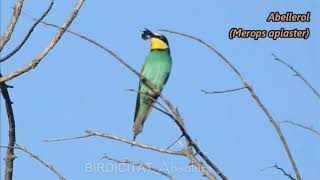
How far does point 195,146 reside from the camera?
2209mm

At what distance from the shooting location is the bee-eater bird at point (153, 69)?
15.3ft

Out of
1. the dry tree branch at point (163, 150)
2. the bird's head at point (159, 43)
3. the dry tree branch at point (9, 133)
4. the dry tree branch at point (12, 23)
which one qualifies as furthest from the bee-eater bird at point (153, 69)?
the dry tree branch at point (163, 150)

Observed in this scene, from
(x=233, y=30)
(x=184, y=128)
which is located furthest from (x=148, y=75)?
(x=184, y=128)

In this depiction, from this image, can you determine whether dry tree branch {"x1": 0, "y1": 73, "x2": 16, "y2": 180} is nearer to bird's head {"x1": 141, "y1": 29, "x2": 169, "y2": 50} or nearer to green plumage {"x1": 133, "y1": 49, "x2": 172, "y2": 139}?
green plumage {"x1": 133, "y1": 49, "x2": 172, "y2": 139}

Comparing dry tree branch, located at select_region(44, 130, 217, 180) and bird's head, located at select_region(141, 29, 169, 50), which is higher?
bird's head, located at select_region(141, 29, 169, 50)

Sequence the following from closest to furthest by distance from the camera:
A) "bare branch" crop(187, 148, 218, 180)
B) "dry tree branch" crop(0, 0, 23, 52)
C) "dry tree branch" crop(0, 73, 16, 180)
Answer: "bare branch" crop(187, 148, 218, 180)
"dry tree branch" crop(0, 73, 16, 180)
"dry tree branch" crop(0, 0, 23, 52)

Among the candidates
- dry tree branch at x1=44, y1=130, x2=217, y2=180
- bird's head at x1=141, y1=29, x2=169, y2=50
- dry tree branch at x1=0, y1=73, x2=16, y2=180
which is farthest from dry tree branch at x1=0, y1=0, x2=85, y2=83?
bird's head at x1=141, y1=29, x2=169, y2=50

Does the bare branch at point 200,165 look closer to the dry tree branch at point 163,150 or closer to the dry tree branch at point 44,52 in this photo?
the dry tree branch at point 163,150

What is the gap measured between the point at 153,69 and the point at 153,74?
0.05 meters

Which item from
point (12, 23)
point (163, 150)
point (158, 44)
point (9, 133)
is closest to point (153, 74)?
point (158, 44)

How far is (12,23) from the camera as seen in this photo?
3.10m

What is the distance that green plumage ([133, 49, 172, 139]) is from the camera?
184 inches

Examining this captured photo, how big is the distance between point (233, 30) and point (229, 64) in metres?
1.73

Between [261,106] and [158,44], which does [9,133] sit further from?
[158,44]
